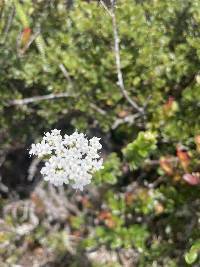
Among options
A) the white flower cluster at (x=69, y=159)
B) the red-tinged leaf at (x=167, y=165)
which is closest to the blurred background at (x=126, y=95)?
the red-tinged leaf at (x=167, y=165)

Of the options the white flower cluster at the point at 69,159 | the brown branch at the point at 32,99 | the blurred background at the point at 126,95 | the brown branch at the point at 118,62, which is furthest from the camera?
the brown branch at the point at 32,99

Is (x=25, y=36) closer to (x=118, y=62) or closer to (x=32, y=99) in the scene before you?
(x=32, y=99)

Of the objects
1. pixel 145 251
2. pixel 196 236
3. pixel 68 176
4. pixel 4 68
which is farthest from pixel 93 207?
pixel 68 176

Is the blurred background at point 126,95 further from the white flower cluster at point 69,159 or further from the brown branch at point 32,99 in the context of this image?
the white flower cluster at point 69,159

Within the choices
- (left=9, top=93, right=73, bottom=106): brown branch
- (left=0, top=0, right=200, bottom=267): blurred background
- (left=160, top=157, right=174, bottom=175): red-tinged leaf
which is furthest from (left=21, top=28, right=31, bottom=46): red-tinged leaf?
(left=160, top=157, right=174, bottom=175): red-tinged leaf

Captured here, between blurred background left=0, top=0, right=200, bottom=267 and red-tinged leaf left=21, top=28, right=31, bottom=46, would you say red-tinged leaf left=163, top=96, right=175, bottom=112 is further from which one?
red-tinged leaf left=21, top=28, right=31, bottom=46

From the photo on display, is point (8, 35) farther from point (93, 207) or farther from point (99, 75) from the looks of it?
point (93, 207)
